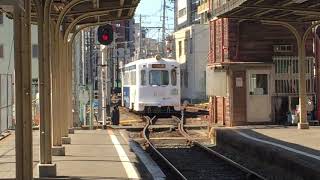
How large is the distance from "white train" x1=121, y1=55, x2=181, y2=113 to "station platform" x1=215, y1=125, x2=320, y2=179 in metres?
10.1

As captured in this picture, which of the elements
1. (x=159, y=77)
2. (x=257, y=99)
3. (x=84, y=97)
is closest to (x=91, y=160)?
(x=84, y=97)

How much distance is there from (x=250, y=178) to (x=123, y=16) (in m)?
7.58

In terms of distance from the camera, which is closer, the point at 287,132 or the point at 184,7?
the point at 287,132

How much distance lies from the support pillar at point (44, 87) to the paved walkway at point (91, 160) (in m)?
0.29

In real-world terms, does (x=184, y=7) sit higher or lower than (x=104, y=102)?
higher

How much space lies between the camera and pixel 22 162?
27.1 ft

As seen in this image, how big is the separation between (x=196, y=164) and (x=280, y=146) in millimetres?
2166

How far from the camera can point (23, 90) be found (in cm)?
816

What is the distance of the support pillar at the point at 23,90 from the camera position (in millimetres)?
8016

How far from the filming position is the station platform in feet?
41.7

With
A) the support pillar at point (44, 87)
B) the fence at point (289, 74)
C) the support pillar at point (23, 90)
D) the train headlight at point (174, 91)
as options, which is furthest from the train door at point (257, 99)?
the support pillar at point (23, 90)

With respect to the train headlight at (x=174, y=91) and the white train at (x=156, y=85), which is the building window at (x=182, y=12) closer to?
the white train at (x=156, y=85)

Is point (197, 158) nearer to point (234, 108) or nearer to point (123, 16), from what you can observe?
point (123, 16)

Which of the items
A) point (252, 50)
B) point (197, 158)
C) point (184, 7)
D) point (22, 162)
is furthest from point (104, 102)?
point (184, 7)
